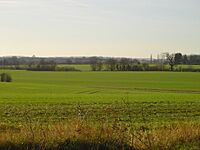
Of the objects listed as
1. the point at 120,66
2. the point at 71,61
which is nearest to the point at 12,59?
the point at 71,61

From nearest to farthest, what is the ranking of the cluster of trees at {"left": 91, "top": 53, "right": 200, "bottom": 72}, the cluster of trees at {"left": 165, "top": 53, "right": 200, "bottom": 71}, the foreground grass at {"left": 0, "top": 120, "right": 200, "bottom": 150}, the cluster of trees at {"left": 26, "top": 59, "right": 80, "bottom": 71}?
the foreground grass at {"left": 0, "top": 120, "right": 200, "bottom": 150} < the cluster of trees at {"left": 91, "top": 53, "right": 200, "bottom": 72} < the cluster of trees at {"left": 165, "top": 53, "right": 200, "bottom": 71} < the cluster of trees at {"left": 26, "top": 59, "right": 80, "bottom": 71}

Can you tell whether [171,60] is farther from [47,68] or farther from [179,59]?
[47,68]

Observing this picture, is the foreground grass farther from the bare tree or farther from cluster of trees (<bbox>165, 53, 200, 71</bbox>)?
the bare tree

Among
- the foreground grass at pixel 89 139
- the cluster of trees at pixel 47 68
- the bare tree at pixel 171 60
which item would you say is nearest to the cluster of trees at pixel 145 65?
the bare tree at pixel 171 60

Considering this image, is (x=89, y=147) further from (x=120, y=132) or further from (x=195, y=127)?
(x=195, y=127)

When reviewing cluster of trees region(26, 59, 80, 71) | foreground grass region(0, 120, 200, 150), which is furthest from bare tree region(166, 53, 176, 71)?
→ foreground grass region(0, 120, 200, 150)

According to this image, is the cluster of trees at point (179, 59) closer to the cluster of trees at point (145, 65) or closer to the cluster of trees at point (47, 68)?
the cluster of trees at point (145, 65)

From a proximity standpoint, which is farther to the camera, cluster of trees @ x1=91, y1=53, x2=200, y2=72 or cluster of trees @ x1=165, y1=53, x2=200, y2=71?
cluster of trees @ x1=165, y1=53, x2=200, y2=71

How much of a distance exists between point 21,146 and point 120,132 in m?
2.29

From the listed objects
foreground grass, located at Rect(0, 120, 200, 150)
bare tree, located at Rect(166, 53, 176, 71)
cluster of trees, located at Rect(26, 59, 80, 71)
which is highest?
bare tree, located at Rect(166, 53, 176, 71)

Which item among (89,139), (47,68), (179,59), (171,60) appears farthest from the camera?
(47,68)

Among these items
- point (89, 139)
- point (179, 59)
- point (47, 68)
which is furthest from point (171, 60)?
point (89, 139)

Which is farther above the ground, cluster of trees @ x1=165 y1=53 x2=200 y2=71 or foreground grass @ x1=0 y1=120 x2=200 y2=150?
cluster of trees @ x1=165 y1=53 x2=200 y2=71

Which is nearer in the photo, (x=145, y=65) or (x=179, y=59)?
(x=145, y=65)
